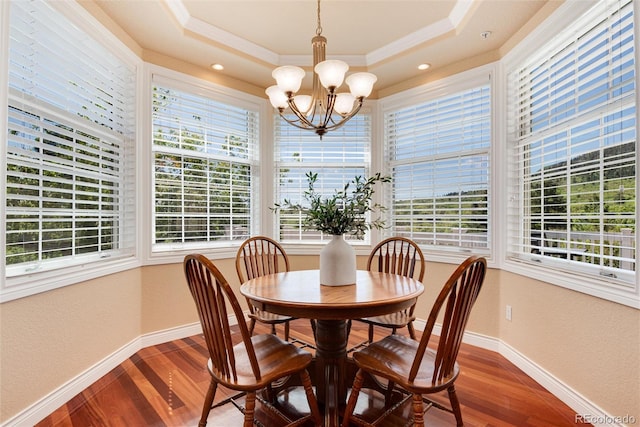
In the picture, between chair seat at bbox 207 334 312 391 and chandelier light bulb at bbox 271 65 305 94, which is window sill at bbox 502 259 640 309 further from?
chandelier light bulb at bbox 271 65 305 94

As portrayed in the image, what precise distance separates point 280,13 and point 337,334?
2422mm

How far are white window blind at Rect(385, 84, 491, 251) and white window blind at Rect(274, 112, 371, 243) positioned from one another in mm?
328

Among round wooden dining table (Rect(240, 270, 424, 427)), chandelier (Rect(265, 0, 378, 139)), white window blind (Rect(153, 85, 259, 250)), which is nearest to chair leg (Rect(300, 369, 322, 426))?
round wooden dining table (Rect(240, 270, 424, 427))

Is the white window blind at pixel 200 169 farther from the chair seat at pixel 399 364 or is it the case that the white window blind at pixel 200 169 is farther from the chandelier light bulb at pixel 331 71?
the chair seat at pixel 399 364

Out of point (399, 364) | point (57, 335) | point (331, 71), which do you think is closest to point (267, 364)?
point (399, 364)

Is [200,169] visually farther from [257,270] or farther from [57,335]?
[57,335]

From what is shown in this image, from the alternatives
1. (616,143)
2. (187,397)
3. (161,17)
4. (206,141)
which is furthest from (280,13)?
(187,397)

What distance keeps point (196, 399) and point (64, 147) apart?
179 cm

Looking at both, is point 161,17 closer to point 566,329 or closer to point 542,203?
point 542,203

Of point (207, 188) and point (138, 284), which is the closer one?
point (138, 284)

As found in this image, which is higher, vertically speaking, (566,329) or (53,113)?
(53,113)

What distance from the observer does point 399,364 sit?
1510 millimetres

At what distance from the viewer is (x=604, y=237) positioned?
1805 millimetres

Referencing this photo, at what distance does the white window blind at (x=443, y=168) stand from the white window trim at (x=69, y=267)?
2.56 meters
